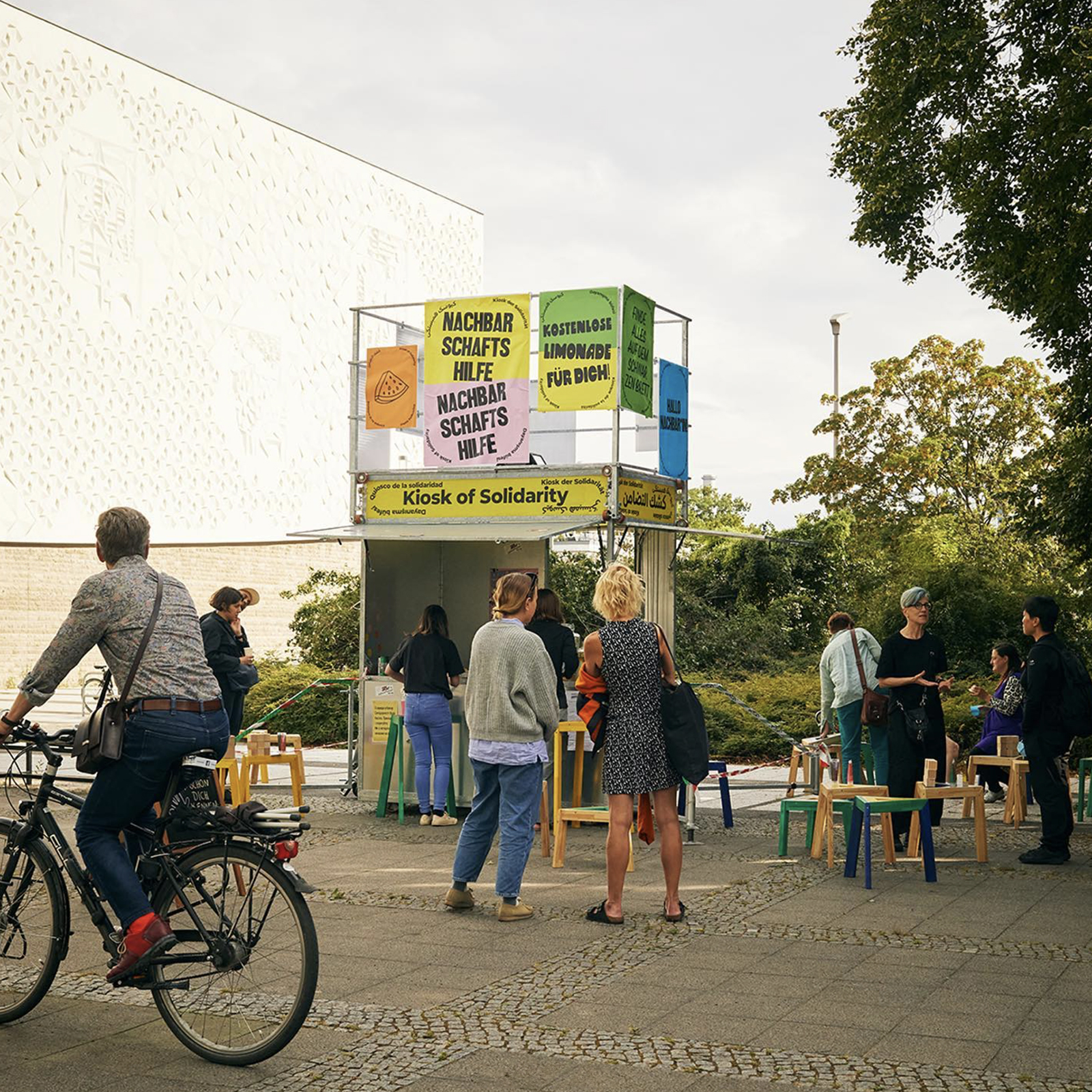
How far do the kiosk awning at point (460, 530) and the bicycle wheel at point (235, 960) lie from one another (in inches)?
278

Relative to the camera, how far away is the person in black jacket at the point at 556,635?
36.7ft

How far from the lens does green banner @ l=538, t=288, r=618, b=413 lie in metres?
12.4

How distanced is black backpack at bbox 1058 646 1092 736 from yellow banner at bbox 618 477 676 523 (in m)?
3.81

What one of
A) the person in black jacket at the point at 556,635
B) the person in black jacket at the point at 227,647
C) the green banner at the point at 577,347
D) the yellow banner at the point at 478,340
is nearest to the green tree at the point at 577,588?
the yellow banner at the point at 478,340

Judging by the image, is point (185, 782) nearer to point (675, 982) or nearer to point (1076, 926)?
point (675, 982)

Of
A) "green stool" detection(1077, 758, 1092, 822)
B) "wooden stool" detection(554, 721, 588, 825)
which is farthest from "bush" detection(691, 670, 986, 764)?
"wooden stool" detection(554, 721, 588, 825)

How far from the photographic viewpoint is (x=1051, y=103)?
13234 millimetres

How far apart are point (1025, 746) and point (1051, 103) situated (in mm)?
6173

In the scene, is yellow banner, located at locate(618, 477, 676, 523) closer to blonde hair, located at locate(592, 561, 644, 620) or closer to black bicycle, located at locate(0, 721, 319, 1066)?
blonde hair, located at locate(592, 561, 644, 620)

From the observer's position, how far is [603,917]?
7801 mm

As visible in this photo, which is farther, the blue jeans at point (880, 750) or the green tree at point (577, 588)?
the green tree at point (577, 588)

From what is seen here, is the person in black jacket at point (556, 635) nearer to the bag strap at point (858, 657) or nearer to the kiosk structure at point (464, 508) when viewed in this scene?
the kiosk structure at point (464, 508)

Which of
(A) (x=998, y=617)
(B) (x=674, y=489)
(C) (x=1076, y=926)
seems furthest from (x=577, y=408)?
(A) (x=998, y=617)

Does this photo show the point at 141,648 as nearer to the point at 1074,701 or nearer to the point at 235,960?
the point at 235,960
